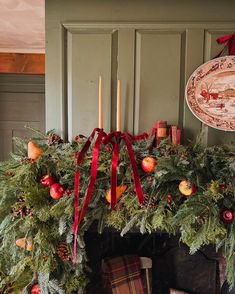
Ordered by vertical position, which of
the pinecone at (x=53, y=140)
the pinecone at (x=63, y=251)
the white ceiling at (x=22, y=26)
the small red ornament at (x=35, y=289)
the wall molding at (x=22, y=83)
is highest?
the white ceiling at (x=22, y=26)

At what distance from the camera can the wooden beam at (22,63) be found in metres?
2.07

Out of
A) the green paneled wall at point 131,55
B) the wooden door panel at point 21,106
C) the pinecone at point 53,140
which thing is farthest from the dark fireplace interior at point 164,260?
the wooden door panel at point 21,106

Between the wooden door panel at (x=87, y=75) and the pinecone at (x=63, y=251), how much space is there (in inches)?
21.6

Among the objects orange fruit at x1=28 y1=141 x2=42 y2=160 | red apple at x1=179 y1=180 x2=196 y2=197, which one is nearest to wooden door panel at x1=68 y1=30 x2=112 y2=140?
orange fruit at x1=28 y1=141 x2=42 y2=160

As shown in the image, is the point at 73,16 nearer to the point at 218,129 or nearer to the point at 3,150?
the point at 218,129

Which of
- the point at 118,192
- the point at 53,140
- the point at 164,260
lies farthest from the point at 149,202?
the point at 164,260

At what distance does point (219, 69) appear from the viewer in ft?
4.05

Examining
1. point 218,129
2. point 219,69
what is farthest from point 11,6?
point 218,129

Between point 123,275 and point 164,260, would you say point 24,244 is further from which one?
point 164,260

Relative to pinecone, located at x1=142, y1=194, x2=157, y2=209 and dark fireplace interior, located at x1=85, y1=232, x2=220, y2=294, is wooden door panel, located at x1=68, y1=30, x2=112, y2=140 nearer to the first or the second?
pinecone, located at x1=142, y1=194, x2=157, y2=209

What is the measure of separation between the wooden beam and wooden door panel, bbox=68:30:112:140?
0.88 metres

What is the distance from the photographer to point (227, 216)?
1.01m

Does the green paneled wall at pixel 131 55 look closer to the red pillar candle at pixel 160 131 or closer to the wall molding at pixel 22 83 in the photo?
the red pillar candle at pixel 160 131

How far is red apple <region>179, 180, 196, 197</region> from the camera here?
3.30ft
